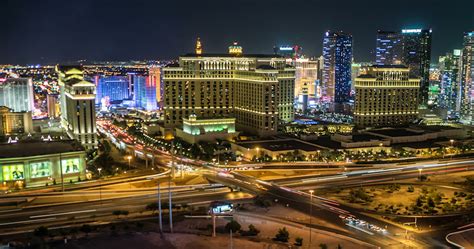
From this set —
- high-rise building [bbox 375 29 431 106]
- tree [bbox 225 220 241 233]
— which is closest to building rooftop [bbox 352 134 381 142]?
tree [bbox 225 220 241 233]

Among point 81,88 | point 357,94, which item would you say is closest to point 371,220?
point 81,88

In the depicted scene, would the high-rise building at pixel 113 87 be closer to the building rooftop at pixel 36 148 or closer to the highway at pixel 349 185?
the building rooftop at pixel 36 148

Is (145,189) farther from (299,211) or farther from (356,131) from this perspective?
(356,131)

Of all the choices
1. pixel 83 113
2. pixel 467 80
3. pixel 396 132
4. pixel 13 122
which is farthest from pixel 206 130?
pixel 467 80

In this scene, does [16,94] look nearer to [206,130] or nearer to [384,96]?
A: [206,130]

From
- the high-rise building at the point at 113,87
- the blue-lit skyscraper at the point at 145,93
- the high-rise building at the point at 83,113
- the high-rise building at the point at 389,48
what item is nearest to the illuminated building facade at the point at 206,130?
the high-rise building at the point at 83,113

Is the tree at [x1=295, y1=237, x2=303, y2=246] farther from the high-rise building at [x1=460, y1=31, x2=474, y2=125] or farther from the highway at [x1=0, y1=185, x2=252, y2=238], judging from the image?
the high-rise building at [x1=460, y1=31, x2=474, y2=125]

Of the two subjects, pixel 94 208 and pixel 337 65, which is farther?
pixel 337 65
